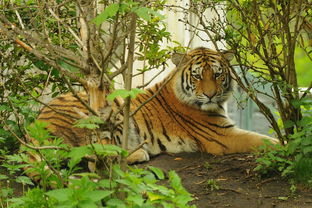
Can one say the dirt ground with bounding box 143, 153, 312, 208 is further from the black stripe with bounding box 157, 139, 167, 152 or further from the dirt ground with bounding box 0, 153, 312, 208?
the black stripe with bounding box 157, 139, 167, 152

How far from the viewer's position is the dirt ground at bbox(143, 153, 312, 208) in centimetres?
363

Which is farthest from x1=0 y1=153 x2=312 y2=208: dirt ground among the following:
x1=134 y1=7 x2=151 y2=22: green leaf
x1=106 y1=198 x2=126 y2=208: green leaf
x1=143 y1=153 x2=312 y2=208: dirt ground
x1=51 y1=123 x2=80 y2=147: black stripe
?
x1=134 y1=7 x2=151 y2=22: green leaf

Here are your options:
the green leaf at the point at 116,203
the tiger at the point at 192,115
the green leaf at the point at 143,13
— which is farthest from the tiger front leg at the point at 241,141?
the green leaf at the point at 143,13

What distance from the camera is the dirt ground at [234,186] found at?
363 centimetres

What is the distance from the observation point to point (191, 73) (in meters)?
5.44

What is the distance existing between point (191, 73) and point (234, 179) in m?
1.58

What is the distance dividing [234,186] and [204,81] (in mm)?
1598

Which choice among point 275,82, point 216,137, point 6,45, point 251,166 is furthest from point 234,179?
point 6,45

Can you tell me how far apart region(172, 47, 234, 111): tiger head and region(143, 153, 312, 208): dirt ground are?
0.71m

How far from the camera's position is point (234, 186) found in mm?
3971

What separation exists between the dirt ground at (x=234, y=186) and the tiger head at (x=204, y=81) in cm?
71

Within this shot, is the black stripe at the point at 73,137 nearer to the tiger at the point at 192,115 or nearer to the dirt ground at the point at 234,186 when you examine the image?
the tiger at the point at 192,115

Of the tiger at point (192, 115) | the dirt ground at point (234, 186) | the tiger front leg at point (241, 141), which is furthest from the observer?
the tiger at point (192, 115)

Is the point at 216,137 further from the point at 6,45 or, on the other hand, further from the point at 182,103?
the point at 6,45
